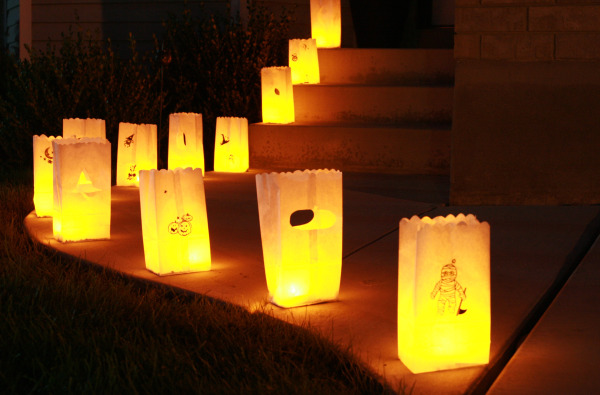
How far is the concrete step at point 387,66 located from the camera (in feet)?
26.2

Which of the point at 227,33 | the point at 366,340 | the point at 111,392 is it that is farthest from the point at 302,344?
the point at 227,33

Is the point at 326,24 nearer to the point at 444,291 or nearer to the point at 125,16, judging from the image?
the point at 125,16

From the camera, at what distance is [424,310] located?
2613 millimetres

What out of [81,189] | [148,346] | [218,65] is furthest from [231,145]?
[148,346]

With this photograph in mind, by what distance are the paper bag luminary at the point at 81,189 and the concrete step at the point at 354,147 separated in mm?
3129

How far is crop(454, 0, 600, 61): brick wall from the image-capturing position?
524 cm

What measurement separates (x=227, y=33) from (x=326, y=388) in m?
6.50

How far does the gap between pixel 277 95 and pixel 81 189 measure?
352 centimetres

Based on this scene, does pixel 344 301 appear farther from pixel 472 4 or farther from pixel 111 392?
pixel 472 4

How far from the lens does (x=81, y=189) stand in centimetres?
433

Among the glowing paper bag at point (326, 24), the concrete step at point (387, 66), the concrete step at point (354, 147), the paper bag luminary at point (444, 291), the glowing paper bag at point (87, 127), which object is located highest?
the glowing paper bag at point (326, 24)

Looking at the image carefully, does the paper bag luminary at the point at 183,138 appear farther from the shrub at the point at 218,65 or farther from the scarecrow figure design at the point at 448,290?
the scarecrow figure design at the point at 448,290

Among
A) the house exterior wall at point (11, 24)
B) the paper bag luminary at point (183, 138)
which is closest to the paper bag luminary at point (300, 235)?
the paper bag luminary at point (183, 138)

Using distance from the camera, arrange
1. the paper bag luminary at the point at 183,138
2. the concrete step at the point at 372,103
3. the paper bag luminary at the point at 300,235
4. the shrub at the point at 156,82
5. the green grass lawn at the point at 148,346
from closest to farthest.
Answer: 1. the green grass lawn at the point at 148,346
2. the paper bag luminary at the point at 300,235
3. the paper bag luminary at the point at 183,138
4. the concrete step at the point at 372,103
5. the shrub at the point at 156,82
